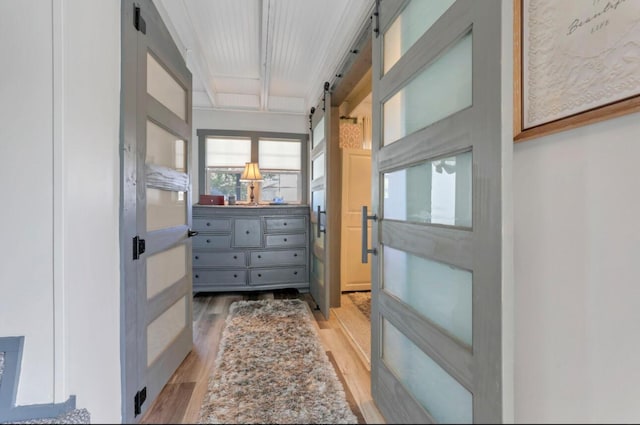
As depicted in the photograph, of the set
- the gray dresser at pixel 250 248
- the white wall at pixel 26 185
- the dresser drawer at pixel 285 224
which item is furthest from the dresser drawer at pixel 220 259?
the white wall at pixel 26 185

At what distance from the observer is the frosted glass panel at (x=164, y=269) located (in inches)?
21.5

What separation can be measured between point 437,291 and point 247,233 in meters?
2.85

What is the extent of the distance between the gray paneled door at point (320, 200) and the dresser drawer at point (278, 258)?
0.18m

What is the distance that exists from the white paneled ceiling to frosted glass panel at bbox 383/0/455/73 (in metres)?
0.95

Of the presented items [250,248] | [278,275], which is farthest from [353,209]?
[250,248]

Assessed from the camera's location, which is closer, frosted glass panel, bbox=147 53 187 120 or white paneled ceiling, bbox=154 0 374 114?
frosted glass panel, bbox=147 53 187 120

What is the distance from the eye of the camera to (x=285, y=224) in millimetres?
3281

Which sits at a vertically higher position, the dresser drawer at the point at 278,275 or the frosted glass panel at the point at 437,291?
the frosted glass panel at the point at 437,291

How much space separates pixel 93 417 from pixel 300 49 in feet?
8.48
